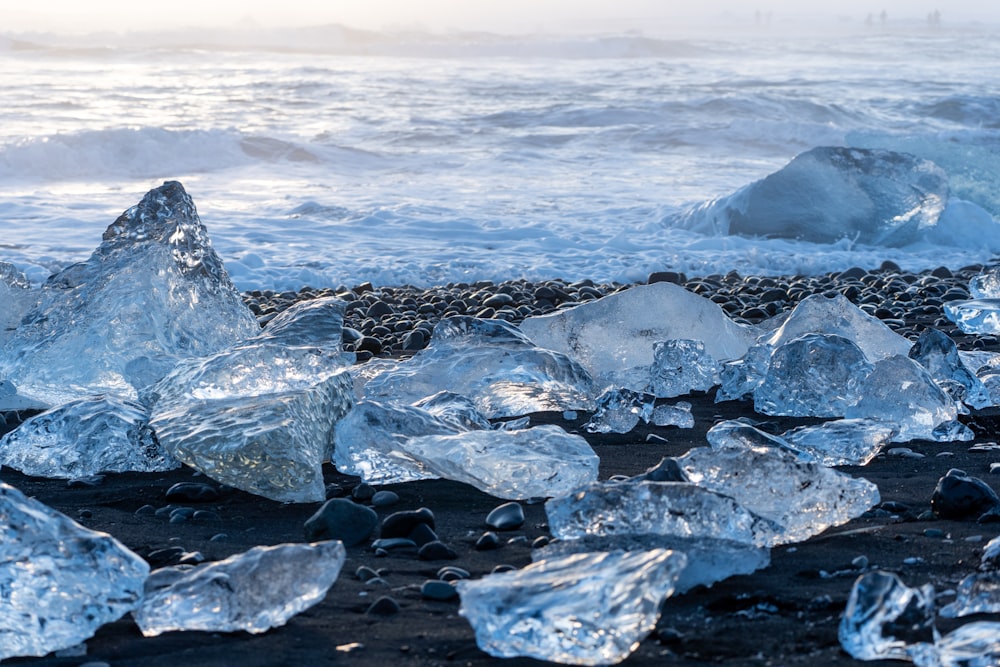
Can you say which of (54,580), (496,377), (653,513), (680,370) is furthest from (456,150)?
(54,580)

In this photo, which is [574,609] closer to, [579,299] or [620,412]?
[620,412]

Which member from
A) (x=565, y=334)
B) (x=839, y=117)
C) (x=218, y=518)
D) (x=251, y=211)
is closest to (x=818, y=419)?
(x=565, y=334)

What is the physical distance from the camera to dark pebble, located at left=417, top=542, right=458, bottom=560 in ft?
7.20

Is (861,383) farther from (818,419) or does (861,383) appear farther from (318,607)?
(318,607)

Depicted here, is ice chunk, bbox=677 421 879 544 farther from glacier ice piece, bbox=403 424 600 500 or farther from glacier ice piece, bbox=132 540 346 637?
glacier ice piece, bbox=132 540 346 637

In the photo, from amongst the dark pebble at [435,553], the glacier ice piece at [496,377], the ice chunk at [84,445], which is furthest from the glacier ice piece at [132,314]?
the dark pebble at [435,553]

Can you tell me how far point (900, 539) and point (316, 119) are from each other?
18.8 metres

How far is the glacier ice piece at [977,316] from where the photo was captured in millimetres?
4766

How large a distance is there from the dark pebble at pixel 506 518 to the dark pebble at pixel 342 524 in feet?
0.88

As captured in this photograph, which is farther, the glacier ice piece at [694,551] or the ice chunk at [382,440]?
the ice chunk at [382,440]

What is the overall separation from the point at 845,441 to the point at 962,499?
→ 1.93ft

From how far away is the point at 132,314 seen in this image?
12.7 ft

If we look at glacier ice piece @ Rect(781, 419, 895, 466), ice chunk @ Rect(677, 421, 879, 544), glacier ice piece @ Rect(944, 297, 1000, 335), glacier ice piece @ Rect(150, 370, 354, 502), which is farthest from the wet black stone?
glacier ice piece @ Rect(944, 297, 1000, 335)

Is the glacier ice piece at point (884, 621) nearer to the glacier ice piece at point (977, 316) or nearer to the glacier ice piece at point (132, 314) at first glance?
the glacier ice piece at point (132, 314)
